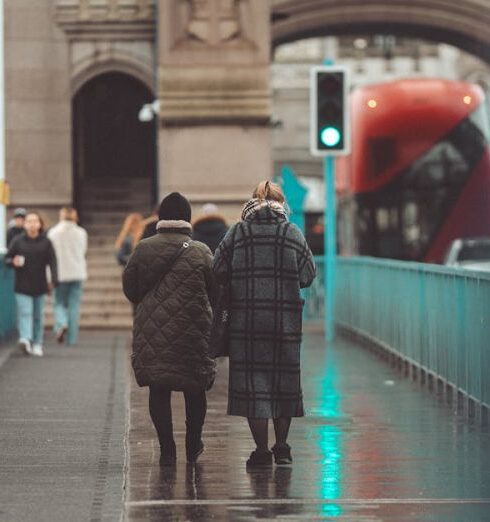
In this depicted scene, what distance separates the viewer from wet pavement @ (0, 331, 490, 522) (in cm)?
859

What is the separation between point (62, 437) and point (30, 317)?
774 cm

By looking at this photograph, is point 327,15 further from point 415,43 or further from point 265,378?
point 415,43

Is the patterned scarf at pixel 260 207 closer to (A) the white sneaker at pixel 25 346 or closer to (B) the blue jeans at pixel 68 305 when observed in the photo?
(A) the white sneaker at pixel 25 346

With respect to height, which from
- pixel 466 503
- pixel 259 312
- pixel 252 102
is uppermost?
pixel 252 102

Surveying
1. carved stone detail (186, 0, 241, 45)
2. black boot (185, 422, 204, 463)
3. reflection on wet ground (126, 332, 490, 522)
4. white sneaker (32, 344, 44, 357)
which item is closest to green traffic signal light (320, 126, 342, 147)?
white sneaker (32, 344, 44, 357)

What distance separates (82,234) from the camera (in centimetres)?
2148

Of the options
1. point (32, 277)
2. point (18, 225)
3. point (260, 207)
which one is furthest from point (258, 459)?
point (18, 225)

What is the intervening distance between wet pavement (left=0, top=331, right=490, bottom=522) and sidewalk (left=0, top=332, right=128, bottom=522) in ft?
0.04

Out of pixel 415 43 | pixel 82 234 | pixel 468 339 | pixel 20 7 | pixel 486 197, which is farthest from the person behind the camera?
pixel 415 43

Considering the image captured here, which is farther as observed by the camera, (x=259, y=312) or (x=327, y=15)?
(x=327, y=15)

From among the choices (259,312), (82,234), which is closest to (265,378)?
(259,312)

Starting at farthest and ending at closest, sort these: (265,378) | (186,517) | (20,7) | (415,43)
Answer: (415,43) < (20,7) < (265,378) < (186,517)

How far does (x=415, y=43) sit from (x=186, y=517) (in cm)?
5818

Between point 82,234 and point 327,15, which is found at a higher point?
point 327,15
